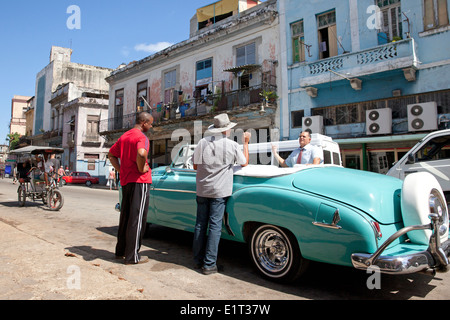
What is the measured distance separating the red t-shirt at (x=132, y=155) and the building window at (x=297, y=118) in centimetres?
1256

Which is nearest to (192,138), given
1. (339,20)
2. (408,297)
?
(339,20)

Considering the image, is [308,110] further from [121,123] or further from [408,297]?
[121,123]

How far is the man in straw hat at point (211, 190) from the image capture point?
135 inches

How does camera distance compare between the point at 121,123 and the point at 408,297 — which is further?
the point at 121,123

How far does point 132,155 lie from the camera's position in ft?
12.2

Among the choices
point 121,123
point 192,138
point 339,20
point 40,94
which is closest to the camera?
point 339,20

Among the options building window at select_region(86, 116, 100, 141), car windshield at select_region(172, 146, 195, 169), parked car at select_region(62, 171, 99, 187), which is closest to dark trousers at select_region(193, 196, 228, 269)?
car windshield at select_region(172, 146, 195, 169)

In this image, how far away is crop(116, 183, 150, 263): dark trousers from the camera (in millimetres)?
3637

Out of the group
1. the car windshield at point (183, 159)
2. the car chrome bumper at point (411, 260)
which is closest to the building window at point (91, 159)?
the car windshield at point (183, 159)

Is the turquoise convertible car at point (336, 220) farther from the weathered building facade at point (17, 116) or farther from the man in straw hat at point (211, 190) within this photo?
the weathered building facade at point (17, 116)

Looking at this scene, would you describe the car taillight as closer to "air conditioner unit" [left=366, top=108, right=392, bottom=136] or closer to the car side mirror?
the car side mirror

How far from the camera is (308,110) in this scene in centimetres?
1512

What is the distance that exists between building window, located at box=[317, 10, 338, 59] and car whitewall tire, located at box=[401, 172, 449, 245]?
13117 millimetres
